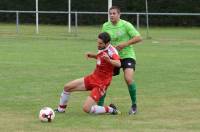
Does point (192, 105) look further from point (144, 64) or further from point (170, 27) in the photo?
point (170, 27)

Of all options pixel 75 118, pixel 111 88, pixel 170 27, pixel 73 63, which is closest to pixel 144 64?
pixel 73 63

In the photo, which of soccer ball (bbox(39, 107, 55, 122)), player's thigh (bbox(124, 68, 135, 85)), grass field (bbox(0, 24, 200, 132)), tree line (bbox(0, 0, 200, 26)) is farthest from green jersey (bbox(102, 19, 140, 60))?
tree line (bbox(0, 0, 200, 26))

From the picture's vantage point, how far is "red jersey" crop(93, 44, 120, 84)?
35.3 ft

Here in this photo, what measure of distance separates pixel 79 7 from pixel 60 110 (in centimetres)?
4561

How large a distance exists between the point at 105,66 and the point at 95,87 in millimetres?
410

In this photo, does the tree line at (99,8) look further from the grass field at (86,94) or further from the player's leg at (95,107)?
the player's leg at (95,107)

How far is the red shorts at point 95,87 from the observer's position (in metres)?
10.8

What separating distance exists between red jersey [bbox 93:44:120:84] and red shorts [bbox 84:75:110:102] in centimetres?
7

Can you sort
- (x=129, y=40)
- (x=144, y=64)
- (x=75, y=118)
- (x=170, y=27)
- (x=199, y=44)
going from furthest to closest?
(x=170, y=27)
(x=199, y=44)
(x=144, y=64)
(x=129, y=40)
(x=75, y=118)

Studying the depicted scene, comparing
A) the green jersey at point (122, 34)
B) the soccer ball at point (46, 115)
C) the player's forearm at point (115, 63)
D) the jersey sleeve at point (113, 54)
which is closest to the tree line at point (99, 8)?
the green jersey at point (122, 34)

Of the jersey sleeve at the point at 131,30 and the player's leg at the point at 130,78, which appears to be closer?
the player's leg at the point at 130,78

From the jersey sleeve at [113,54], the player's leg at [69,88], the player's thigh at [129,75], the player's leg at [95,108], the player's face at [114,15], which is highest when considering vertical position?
the player's face at [114,15]

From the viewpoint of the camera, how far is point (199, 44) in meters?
32.6

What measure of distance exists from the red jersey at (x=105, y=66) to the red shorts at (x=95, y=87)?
7 centimetres
